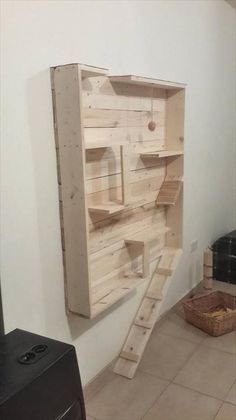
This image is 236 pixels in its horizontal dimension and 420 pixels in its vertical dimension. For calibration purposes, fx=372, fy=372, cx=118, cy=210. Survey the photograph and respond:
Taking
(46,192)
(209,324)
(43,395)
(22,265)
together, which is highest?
(46,192)

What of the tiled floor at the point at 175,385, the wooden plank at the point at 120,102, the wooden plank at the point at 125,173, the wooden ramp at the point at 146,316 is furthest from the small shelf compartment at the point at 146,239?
the wooden plank at the point at 120,102

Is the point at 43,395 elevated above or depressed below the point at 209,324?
above

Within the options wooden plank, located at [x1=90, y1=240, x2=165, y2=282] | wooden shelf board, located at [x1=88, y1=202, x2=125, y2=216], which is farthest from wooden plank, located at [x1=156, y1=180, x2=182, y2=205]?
wooden shelf board, located at [x1=88, y1=202, x2=125, y2=216]

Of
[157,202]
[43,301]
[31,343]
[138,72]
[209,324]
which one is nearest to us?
[31,343]

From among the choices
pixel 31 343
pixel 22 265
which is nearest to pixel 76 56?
pixel 22 265

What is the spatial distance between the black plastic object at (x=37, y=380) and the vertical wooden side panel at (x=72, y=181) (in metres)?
0.44

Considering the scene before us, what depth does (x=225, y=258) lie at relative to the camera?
3.50m

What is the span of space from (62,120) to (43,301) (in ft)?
2.73

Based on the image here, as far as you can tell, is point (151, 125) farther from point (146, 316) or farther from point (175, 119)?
point (146, 316)

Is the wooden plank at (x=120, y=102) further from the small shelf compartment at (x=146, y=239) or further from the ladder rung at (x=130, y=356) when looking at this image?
the ladder rung at (x=130, y=356)

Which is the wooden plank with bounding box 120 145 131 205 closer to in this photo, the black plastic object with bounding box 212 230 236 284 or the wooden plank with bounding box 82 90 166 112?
the wooden plank with bounding box 82 90 166 112

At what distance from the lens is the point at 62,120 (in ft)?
5.41

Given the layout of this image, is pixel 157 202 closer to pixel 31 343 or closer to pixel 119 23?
pixel 119 23

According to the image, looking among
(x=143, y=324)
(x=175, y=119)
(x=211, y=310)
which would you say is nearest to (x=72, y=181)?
(x=175, y=119)
